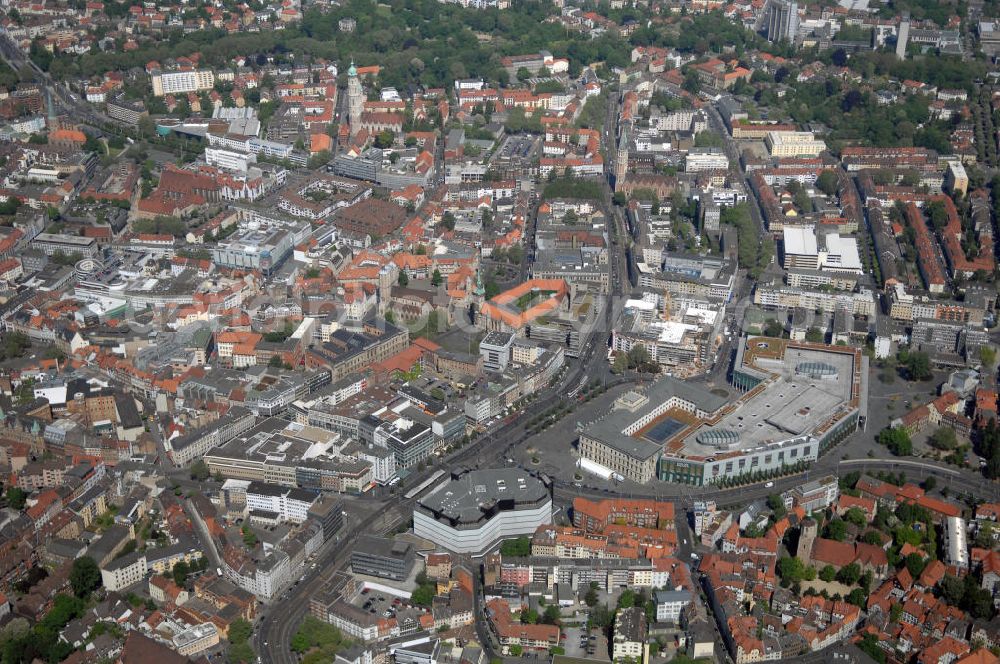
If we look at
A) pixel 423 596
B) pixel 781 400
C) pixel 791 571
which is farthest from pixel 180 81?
pixel 791 571

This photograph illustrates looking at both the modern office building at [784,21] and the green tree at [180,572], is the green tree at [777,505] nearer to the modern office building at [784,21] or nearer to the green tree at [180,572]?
the green tree at [180,572]

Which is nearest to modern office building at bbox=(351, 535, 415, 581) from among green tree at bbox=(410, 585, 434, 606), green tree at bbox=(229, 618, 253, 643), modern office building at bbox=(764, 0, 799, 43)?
green tree at bbox=(410, 585, 434, 606)

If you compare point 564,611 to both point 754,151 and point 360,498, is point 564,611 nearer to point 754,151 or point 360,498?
point 360,498

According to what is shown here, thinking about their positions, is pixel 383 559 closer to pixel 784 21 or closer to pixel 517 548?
pixel 517 548

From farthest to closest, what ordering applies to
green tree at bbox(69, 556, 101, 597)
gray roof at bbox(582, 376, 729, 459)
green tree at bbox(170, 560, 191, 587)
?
gray roof at bbox(582, 376, 729, 459) → green tree at bbox(170, 560, 191, 587) → green tree at bbox(69, 556, 101, 597)

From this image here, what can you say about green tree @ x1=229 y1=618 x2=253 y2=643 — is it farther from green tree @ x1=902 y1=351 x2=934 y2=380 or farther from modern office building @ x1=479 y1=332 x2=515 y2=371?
green tree @ x1=902 y1=351 x2=934 y2=380

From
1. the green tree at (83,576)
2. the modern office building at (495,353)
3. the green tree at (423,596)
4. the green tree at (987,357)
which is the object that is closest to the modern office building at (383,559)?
the green tree at (423,596)

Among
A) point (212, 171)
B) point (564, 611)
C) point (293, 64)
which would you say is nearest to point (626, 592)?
point (564, 611)
